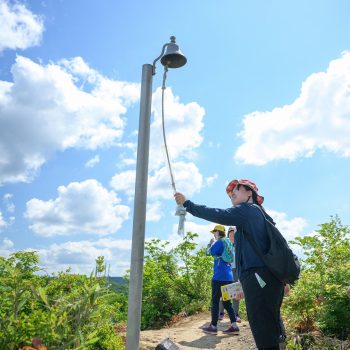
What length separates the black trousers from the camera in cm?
357

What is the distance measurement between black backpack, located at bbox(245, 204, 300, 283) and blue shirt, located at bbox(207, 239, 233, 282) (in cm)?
333

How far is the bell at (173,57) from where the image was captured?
4.56 m

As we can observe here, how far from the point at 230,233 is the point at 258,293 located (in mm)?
3350

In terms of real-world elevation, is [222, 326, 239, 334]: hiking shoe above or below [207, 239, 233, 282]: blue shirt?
below

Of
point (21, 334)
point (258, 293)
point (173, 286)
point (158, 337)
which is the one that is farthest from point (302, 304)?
point (173, 286)

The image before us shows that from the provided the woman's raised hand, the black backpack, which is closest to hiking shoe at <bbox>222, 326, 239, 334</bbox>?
the black backpack

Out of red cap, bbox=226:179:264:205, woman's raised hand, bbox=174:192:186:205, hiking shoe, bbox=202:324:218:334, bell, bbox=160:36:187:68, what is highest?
bell, bbox=160:36:187:68

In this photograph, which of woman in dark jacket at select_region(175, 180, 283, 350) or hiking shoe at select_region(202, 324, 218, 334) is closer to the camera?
woman in dark jacket at select_region(175, 180, 283, 350)

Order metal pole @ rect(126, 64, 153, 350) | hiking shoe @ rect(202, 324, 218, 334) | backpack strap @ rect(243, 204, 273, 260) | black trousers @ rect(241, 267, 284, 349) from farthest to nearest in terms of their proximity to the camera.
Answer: hiking shoe @ rect(202, 324, 218, 334) < metal pole @ rect(126, 64, 153, 350) < backpack strap @ rect(243, 204, 273, 260) < black trousers @ rect(241, 267, 284, 349)

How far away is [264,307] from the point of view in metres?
3.59

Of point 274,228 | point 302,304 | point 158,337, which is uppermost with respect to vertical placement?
point 274,228

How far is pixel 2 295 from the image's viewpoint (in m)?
3.47

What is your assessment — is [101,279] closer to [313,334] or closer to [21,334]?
[21,334]

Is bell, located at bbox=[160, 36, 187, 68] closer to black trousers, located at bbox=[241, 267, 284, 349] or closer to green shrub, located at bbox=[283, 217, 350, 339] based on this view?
black trousers, located at bbox=[241, 267, 284, 349]
